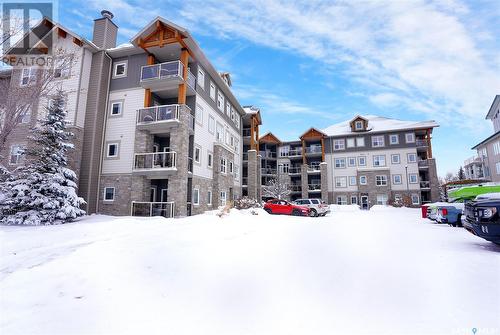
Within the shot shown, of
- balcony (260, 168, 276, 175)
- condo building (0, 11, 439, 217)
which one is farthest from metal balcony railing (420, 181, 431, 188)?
condo building (0, 11, 439, 217)

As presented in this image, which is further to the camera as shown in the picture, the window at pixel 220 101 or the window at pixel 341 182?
the window at pixel 341 182

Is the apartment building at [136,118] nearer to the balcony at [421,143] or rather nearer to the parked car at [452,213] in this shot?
the parked car at [452,213]

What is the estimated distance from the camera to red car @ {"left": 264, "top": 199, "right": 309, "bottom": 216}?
2214 cm

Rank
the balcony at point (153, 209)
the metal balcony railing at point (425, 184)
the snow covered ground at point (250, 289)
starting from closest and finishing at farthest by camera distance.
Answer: the snow covered ground at point (250, 289), the balcony at point (153, 209), the metal balcony railing at point (425, 184)

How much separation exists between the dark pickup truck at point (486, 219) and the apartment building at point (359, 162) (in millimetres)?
27833

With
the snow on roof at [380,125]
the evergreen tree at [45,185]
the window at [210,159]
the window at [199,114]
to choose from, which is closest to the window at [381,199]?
the snow on roof at [380,125]

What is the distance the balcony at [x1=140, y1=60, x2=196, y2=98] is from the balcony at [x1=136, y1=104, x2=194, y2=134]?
1866 mm

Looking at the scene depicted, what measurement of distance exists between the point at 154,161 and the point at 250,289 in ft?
51.9

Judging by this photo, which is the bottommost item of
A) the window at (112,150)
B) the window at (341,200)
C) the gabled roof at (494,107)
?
the window at (341,200)

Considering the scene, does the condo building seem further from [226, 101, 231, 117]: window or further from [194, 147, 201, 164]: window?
[226, 101, 231, 117]: window

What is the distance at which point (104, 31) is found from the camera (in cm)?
2141

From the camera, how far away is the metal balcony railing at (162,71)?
18391 mm

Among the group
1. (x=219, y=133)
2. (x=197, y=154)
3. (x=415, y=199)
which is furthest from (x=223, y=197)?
(x=415, y=199)

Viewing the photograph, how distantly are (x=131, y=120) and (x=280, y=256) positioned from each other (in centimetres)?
1795
